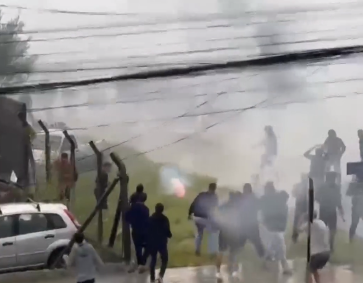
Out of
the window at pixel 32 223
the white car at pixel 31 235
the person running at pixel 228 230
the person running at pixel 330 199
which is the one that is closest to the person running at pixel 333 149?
the person running at pixel 330 199

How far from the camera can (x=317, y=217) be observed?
6.34 metres

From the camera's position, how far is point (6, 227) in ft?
19.3

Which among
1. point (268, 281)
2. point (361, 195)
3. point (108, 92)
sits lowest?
point (268, 281)

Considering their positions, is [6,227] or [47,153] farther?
[47,153]

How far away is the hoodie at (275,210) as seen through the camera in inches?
248

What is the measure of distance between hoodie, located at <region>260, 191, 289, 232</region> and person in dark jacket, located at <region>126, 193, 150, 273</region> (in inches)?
54.4

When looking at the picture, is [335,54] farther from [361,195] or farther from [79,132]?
[79,132]

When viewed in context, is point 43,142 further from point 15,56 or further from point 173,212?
point 173,212

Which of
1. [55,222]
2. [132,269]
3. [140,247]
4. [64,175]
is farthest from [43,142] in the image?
[132,269]

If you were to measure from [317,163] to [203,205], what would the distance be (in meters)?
1.46

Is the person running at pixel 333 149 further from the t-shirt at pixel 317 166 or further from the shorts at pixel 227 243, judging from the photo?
the shorts at pixel 227 243

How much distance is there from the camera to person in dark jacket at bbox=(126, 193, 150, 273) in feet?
19.9

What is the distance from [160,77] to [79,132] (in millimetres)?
1140

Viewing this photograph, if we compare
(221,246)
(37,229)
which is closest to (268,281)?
(221,246)
